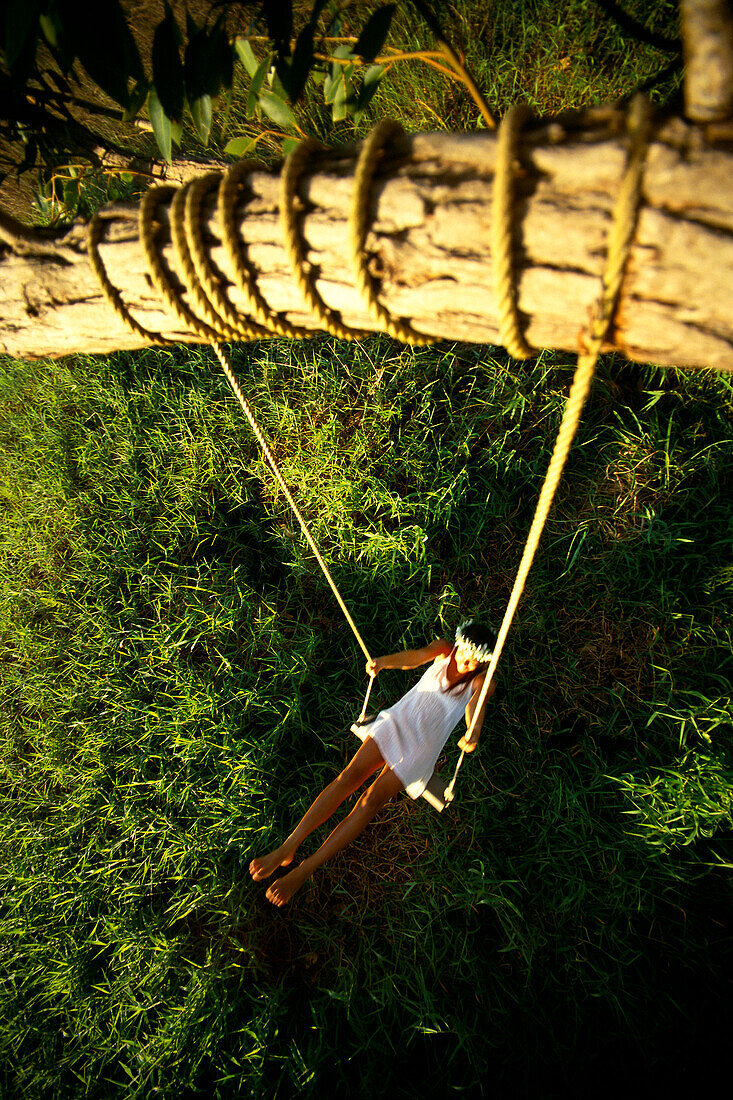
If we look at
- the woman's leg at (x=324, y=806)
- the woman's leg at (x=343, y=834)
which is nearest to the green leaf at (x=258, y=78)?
the woman's leg at (x=324, y=806)

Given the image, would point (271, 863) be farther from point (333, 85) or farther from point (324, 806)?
point (333, 85)

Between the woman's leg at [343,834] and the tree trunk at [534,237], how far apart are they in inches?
58.1

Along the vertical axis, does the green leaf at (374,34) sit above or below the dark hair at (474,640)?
above

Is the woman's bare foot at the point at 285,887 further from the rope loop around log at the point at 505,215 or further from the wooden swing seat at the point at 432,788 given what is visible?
the rope loop around log at the point at 505,215

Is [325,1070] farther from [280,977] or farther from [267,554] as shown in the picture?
[267,554]

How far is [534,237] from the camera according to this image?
0.64 meters

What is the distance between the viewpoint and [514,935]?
70.2 inches

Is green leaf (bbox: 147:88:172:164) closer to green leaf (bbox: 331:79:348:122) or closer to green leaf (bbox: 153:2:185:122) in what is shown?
green leaf (bbox: 153:2:185:122)

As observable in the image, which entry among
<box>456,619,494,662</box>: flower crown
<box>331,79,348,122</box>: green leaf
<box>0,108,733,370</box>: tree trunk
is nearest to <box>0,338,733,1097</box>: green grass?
<box>456,619,494,662</box>: flower crown

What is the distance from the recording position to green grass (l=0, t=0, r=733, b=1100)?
1.74m

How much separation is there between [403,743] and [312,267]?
1431 millimetres

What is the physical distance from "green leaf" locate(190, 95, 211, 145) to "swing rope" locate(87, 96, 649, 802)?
20 cm

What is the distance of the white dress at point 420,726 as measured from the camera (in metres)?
1.69

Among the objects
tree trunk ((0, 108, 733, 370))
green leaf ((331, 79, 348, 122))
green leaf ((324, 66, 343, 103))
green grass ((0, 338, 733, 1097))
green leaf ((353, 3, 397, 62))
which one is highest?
green leaf ((353, 3, 397, 62))
